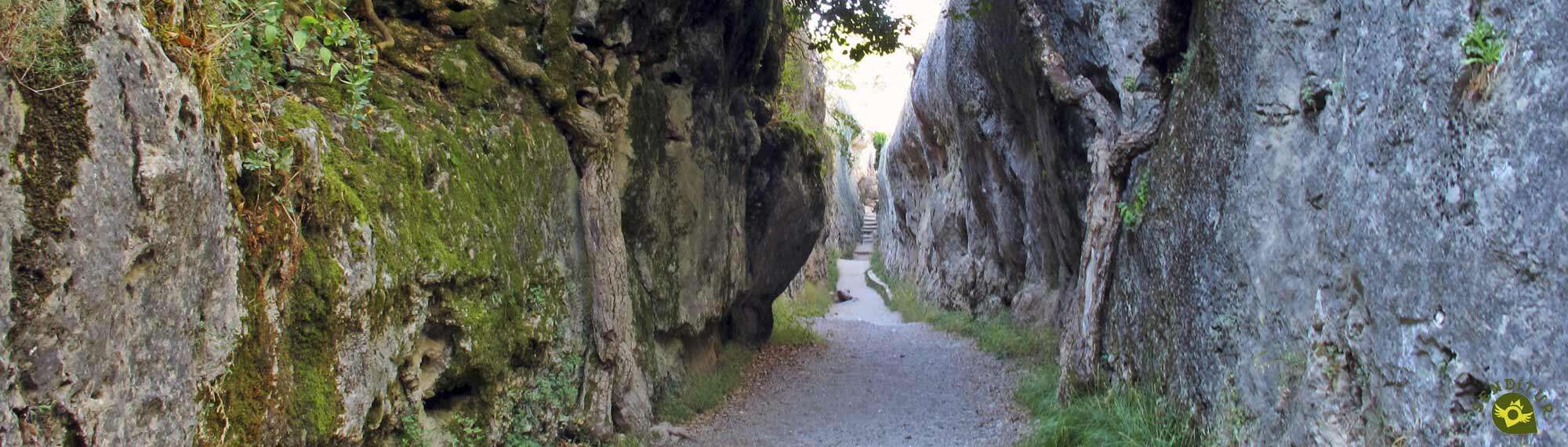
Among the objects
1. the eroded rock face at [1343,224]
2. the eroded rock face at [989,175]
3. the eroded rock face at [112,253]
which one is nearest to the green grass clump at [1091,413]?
the eroded rock face at [1343,224]

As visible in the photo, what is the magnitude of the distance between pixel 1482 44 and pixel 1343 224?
3.85 ft

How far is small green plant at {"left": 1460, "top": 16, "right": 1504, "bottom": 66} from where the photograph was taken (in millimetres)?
3088

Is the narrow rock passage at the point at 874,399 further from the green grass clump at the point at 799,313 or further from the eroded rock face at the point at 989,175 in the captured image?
the eroded rock face at the point at 989,175

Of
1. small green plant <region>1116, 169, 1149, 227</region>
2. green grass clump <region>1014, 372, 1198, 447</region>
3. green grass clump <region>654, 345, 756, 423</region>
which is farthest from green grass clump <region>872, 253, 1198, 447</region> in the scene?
green grass clump <region>654, 345, 756, 423</region>

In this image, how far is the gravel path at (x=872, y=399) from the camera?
25.1 feet

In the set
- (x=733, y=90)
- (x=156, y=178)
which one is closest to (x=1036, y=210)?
(x=733, y=90)

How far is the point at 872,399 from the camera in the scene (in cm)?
927

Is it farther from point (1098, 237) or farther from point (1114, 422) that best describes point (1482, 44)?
point (1098, 237)

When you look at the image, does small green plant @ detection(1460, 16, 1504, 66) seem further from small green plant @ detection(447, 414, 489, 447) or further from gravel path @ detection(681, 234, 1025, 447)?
small green plant @ detection(447, 414, 489, 447)

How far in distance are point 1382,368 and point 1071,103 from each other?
5776 mm

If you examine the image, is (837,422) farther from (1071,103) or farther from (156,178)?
(156,178)

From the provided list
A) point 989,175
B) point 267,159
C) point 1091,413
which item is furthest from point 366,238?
point 989,175

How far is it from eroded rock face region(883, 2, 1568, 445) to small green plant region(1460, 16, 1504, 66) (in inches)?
1.5

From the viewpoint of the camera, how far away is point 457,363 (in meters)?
5.02
